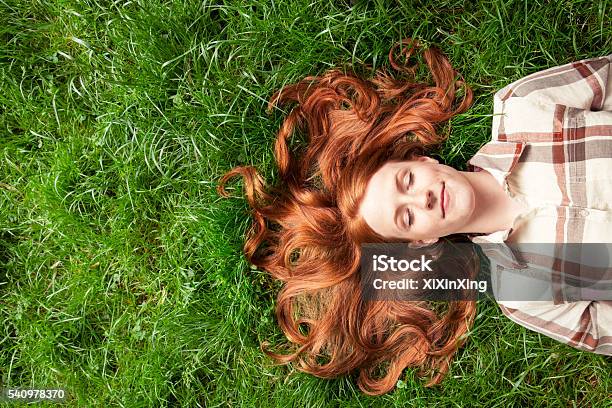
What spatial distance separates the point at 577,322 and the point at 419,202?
1.03 metres

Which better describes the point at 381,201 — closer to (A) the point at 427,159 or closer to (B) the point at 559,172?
(A) the point at 427,159

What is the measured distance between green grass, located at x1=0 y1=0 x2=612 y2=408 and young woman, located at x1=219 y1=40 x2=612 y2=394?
0.36 ft

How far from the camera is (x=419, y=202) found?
274 centimetres

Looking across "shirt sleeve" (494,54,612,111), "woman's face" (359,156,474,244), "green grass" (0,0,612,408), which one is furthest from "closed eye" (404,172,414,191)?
"shirt sleeve" (494,54,612,111)

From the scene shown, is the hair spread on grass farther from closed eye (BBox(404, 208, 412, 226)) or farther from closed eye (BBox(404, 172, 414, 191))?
closed eye (BBox(404, 208, 412, 226))

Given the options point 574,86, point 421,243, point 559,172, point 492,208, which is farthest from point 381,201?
point 574,86

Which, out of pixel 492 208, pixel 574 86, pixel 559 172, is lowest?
pixel 492 208

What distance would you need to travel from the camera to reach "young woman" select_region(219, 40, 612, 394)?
2879 mm

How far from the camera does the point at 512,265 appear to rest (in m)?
3.00

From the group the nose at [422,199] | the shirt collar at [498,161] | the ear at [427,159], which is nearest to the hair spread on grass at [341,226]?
the ear at [427,159]

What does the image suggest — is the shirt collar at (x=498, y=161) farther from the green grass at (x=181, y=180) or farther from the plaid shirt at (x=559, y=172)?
the green grass at (x=181, y=180)

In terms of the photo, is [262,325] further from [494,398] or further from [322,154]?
[494,398]

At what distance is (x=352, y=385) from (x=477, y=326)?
0.79 meters

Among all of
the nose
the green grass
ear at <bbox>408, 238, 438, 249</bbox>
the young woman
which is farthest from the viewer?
the green grass
